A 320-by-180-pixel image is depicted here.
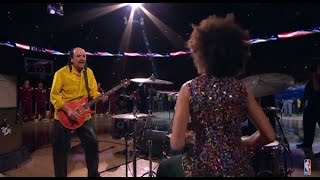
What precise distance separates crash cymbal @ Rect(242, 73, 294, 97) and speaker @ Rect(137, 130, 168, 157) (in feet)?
8.55

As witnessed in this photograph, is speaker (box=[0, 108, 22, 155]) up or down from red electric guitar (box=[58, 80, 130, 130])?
down

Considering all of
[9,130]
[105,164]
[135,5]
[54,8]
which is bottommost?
[105,164]

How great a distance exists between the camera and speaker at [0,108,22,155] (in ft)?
19.3

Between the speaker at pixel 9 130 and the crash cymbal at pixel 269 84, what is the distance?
437 centimetres

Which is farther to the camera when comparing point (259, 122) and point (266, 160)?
point (266, 160)

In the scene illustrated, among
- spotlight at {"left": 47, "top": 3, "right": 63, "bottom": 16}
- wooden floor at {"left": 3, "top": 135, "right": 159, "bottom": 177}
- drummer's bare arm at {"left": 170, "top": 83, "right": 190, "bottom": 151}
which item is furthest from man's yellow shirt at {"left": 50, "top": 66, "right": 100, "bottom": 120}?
spotlight at {"left": 47, "top": 3, "right": 63, "bottom": 16}

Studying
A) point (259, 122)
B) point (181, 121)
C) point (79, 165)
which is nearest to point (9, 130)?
point (79, 165)

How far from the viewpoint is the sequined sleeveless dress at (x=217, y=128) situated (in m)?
1.77

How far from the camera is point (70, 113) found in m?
4.41

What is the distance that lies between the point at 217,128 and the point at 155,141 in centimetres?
476

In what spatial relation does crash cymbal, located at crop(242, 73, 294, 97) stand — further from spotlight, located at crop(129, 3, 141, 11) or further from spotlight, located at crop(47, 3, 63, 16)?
spotlight, located at crop(129, 3, 141, 11)

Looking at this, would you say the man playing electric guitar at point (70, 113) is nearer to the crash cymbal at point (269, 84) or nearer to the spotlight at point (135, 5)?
the crash cymbal at point (269, 84)

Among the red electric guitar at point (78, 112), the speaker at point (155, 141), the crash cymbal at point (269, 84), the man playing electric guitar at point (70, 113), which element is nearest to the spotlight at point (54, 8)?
the speaker at point (155, 141)

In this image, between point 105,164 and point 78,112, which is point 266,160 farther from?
point 105,164
